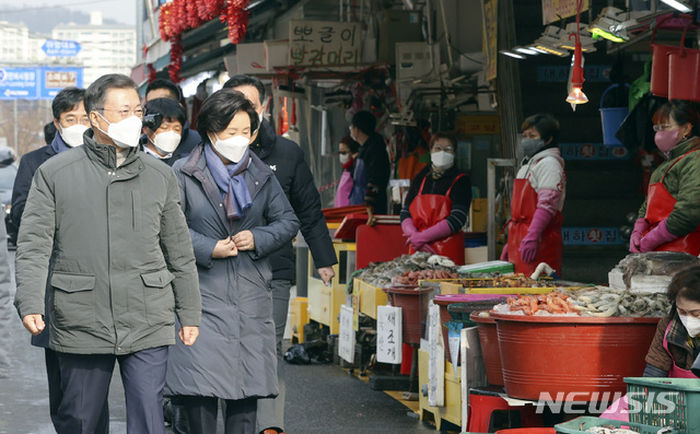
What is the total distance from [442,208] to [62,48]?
61.4 metres

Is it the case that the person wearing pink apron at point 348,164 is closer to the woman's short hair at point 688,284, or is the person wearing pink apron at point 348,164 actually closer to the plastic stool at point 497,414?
the plastic stool at point 497,414

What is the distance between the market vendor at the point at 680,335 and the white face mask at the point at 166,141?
3.34 m

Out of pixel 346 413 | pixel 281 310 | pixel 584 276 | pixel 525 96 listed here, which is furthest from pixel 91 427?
pixel 525 96

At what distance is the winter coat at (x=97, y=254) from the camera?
535cm

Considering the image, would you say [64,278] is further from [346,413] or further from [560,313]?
[346,413]

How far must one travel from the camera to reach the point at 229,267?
6.09m

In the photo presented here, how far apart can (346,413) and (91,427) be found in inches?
153

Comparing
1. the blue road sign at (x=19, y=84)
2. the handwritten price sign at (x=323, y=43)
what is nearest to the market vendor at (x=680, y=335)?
the handwritten price sign at (x=323, y=43)

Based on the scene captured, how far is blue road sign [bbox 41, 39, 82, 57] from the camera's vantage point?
222 feet

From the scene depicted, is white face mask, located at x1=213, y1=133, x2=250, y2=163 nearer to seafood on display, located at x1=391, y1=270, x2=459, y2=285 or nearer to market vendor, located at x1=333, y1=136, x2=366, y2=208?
seafood on display, located at x1=391, y1=270, x2=459, y2=285

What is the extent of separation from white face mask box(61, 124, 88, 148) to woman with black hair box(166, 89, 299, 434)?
1226 mm

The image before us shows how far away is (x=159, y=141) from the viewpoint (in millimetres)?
7477

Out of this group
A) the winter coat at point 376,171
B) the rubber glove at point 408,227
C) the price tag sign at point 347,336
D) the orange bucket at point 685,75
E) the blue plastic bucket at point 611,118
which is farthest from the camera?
the winter coat at point 376,171

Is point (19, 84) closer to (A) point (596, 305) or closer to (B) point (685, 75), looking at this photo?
(B) point (685, 75)
